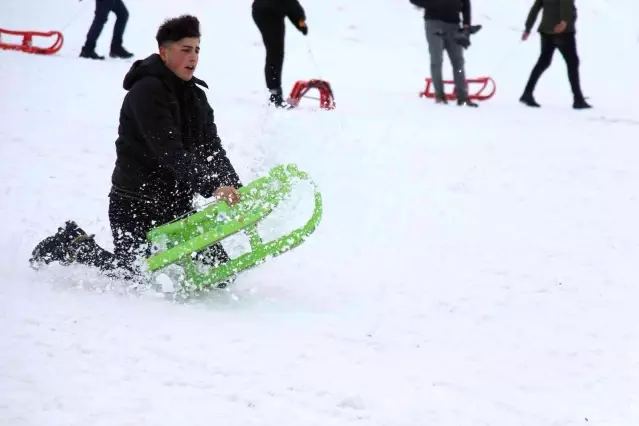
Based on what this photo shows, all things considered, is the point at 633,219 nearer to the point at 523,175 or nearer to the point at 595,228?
the point at 595,228

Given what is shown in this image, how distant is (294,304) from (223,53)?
33.3 ft

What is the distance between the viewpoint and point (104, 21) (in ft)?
39.0

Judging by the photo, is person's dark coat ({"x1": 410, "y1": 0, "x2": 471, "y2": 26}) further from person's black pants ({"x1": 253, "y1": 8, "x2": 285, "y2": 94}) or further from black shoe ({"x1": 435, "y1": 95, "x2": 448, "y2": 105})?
person's black pants ({"x1": 253, "y1": 8, "x2": 285, "y2": 94})

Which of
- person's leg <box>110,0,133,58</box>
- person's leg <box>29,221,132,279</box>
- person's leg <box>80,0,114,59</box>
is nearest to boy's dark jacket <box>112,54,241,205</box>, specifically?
person's leg <box>29,221,132,279</box>

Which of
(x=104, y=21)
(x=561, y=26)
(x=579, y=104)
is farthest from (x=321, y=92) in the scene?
(x=104, y=21)

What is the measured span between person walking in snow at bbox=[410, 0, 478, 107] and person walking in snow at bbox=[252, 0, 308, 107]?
178 cm

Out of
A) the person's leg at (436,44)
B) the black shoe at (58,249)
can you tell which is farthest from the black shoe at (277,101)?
the black shoe at (58,249)

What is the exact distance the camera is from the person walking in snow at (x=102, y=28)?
1178cm

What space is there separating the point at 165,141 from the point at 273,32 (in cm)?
520

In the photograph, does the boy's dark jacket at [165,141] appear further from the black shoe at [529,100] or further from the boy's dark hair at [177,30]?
the black shoe at [529,100]

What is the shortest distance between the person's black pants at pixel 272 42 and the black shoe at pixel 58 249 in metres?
4.80

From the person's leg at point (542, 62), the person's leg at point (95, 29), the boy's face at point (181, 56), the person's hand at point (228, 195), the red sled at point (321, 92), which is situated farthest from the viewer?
the person's leg at point (95, 29)

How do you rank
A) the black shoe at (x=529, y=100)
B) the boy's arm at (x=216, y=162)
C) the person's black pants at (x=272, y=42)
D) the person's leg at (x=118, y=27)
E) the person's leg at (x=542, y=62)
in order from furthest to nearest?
the person's leg at (x=118, y=27) → the black shoe at (x=529, y=100) → the person's leg at (x=542, y=62) → the person's black pants at (x=272, y=42) → the boy's arm at (x=216, y=162)

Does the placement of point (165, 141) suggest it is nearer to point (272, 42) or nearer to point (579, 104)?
point (272, 42)
